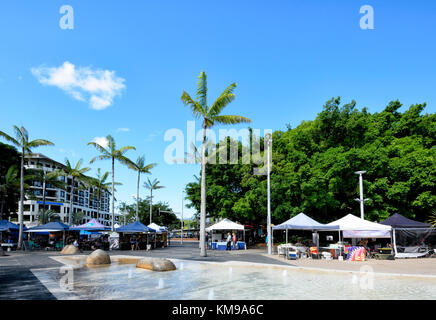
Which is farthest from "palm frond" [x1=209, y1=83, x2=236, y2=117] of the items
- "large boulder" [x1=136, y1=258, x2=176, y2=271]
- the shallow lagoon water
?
the shallow lagoon water

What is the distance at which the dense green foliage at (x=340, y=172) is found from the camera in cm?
3023

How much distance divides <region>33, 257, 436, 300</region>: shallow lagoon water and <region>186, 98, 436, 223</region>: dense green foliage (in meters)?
17.3

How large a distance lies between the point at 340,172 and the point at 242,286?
2316cm

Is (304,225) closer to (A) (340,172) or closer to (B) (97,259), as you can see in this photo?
(A) (340,172)

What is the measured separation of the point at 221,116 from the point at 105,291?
15919 mm

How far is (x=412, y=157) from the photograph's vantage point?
31688 millimetres

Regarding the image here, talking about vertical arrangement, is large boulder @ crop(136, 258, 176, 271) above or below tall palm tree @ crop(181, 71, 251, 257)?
below

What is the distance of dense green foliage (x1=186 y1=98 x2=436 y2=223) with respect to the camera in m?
30.2

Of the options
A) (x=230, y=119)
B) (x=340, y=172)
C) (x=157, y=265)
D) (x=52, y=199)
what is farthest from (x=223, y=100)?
(x=52, y=199)

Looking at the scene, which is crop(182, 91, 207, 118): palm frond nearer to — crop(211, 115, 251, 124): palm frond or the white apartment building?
crop(211, 115, 251, 124): palm frond

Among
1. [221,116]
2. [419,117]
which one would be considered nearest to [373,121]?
[419,117]

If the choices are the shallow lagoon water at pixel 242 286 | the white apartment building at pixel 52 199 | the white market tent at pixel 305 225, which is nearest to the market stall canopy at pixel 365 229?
the white market tent at pixel 305 225

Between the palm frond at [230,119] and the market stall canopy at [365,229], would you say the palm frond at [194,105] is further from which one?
the market stall canopy at [365,229]

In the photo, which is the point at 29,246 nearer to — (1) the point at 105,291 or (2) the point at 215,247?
(2) the point at 215,247
